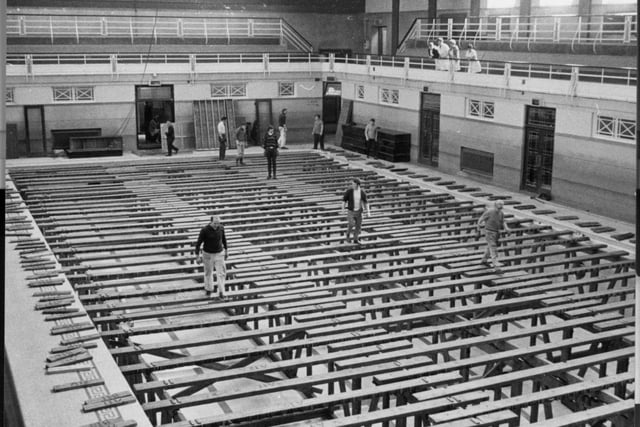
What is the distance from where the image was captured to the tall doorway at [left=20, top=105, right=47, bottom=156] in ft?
109

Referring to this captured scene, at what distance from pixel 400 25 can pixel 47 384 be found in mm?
35616

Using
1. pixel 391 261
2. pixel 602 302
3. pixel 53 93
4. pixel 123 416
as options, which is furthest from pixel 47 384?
pixel 53 93

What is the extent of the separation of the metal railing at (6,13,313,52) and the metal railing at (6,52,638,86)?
4.25 feet

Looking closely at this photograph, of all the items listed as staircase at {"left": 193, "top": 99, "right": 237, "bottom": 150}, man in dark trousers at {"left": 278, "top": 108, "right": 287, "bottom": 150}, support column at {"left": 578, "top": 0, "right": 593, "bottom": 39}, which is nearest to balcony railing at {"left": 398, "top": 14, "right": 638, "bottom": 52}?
support column at {"left": 578, "top": 0, "right": 593, "bottom": 39}

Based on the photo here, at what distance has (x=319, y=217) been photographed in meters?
21.9

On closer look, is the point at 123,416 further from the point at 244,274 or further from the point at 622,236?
the point at 622,236

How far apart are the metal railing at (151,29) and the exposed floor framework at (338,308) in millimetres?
12878

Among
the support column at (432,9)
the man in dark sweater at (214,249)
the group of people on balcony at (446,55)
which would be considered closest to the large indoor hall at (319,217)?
the man in dark sweater at (214,249)

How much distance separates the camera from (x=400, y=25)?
42.8 metres

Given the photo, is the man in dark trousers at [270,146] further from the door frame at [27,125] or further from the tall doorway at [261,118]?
the door frame at [27,125]

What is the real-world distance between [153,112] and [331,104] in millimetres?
8947

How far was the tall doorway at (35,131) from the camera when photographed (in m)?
33.3

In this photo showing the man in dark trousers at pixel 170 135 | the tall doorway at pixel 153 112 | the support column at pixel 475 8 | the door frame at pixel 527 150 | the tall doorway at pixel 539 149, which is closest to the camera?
the door frame at pixel 527 150

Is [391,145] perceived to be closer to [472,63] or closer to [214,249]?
[472,63]
